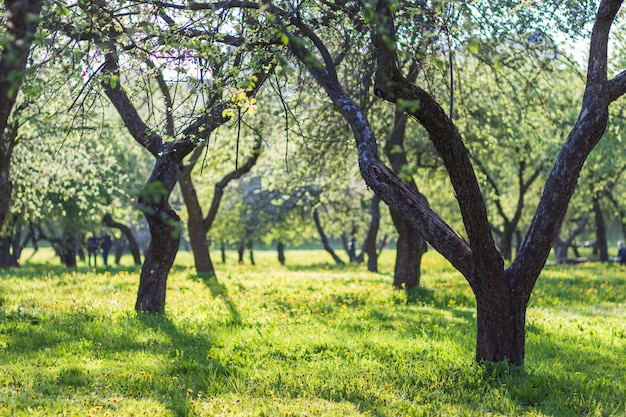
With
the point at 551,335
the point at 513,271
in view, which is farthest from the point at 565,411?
the point at 551,335

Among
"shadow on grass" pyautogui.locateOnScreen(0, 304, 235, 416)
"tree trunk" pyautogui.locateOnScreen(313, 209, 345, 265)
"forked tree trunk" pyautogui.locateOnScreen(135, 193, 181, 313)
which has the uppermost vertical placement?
→ "tree trunk" pyautogui.locateOnScreen(313, 209, 345, 265)

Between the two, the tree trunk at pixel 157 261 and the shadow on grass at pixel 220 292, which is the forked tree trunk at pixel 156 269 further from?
the shadow on grass at pixel 220 292

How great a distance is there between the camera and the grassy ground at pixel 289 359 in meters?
6.77

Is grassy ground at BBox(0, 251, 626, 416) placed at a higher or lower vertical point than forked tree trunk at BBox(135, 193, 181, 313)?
lower

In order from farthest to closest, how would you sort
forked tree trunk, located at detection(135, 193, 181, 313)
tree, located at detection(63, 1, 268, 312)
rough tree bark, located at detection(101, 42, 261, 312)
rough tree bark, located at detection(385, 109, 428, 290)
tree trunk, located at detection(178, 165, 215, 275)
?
tree trunk, located at detection(178, 165, 215, 275)
rough tree bark, located at detection(385, 109, 428, 290)
forked tree trunk, located at detection(135, 193, 181, 313)
rough tree bark, located at detection(101, 42, 261, 312)
tree, located at detection(63, 1, 268, 312)

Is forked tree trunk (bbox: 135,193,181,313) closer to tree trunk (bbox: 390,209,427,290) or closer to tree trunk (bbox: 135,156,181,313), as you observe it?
tree trunk (bbox: 135,156,181,313)

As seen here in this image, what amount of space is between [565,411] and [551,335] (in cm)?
417

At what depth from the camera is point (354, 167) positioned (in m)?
21.4

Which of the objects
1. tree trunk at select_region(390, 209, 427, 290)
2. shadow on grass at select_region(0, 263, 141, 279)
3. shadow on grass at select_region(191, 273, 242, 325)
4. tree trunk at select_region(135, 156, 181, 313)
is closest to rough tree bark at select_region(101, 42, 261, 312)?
tree trunk at select_region(135, 156, 181, 313)

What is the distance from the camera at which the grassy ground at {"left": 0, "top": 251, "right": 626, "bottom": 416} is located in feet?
22.2

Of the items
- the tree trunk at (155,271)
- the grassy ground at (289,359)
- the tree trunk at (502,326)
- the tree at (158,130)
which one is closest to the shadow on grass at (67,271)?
the grassy ground at (289,359)

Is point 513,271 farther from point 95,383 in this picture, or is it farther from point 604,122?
point 95,383

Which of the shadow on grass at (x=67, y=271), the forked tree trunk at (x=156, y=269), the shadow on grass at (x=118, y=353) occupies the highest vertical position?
the forked tree trunk at (x=156, y=269)

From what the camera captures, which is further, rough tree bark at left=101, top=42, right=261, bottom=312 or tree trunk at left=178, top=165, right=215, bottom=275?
tree trunk at left=178, top=165, right=215, bottom=275
